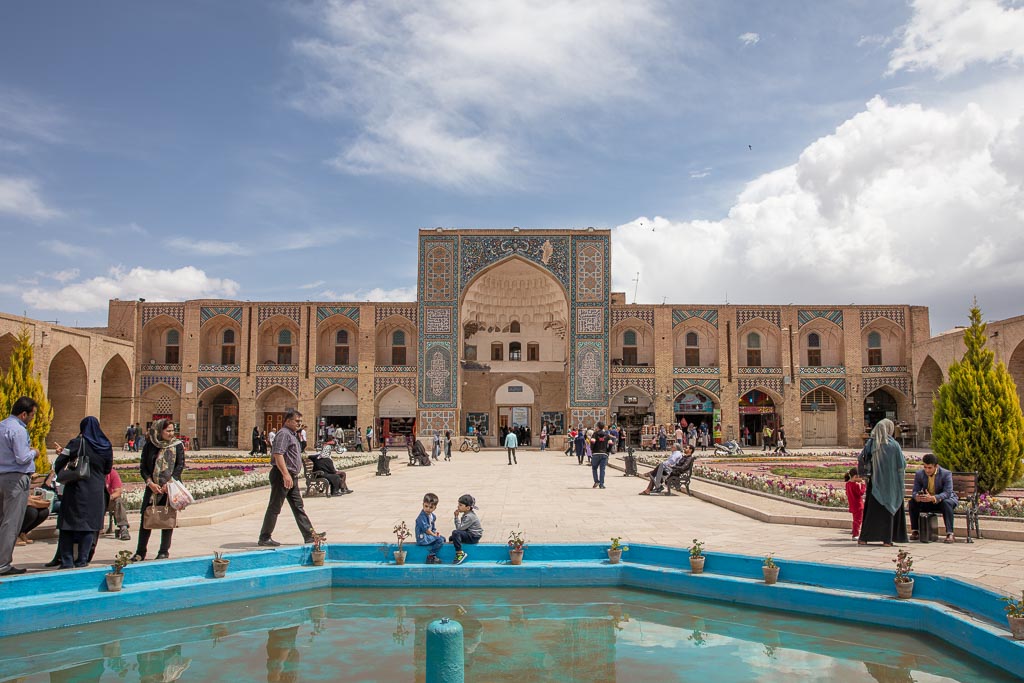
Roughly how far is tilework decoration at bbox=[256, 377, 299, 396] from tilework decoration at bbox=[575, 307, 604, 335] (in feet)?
40.5

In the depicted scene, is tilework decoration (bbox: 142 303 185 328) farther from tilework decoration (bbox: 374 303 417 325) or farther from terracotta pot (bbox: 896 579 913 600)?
terracotta pot (bbox: 896 579 913 600)

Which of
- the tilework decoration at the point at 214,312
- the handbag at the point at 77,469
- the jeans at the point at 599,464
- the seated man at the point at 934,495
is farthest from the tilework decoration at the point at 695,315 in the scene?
the handbag at the point at 77,469

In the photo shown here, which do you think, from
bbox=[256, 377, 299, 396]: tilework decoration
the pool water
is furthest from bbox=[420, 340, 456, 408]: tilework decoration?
the pool water

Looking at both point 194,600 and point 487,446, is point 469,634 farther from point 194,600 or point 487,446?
point 487,446

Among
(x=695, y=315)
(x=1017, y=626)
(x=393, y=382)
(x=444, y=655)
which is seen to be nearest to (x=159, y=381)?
(x=393, y=382)

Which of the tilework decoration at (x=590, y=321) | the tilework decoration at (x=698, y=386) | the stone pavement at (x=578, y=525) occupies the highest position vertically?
the tilework decoration at (x=590, y=321)

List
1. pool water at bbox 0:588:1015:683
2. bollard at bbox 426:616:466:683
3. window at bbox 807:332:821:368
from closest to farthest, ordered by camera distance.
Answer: bollard at bbox 426:616:466:683, pool water at bbox 0:588:1015:683, window at bbox 807:332:821:368

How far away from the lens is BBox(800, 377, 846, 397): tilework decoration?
3450 cm

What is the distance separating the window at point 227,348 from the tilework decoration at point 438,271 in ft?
28.2

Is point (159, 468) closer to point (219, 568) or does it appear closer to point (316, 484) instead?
point (219, 568)

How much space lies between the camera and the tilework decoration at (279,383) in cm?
3450

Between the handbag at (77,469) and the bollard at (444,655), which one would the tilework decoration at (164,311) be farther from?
the bollard at (444,655)

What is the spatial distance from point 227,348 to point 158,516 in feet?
98.1

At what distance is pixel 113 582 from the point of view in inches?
242
